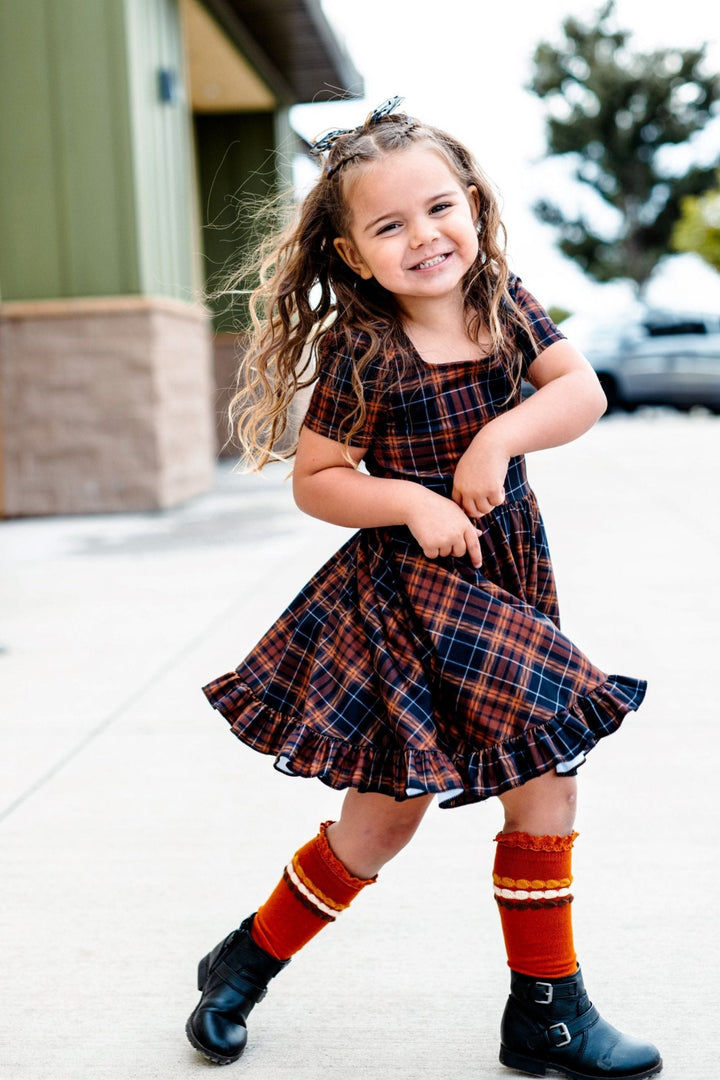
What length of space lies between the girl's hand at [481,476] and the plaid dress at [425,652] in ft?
0.22

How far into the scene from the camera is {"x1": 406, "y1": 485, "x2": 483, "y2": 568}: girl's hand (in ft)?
6.14

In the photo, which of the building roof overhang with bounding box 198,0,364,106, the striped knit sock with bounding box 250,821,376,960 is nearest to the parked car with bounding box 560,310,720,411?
the building roof overhang with bounding box 198,0,364,106

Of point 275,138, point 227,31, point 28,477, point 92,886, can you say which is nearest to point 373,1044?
point 92,886

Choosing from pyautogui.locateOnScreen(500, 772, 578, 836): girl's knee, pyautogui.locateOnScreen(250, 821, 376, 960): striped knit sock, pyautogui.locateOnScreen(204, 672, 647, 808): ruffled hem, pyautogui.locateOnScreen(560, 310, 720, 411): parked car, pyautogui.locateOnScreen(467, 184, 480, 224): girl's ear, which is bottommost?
pyautogui.locateOnScreen(560, 310, 720, 411): parked car

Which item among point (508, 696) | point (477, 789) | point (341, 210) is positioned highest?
point (341, 210)

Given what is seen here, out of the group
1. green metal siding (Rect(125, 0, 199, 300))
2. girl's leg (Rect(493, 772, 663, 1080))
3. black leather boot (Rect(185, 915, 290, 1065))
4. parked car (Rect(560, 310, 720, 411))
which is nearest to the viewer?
girl's leg (Rect(493, 772, 663, 1080))

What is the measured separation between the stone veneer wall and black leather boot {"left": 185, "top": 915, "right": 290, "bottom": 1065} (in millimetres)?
6958

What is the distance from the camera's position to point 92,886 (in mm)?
2678

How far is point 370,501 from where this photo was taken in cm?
193

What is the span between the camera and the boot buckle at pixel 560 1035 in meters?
1.92

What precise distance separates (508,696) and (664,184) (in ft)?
144

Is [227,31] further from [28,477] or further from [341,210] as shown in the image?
[341,210]

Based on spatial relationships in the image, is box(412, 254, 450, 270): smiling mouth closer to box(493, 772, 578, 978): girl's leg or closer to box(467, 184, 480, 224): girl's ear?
box(467, 184, 480, 224): girl's ear

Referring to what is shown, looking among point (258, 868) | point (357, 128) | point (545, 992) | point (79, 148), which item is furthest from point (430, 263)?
point (79, 148)
